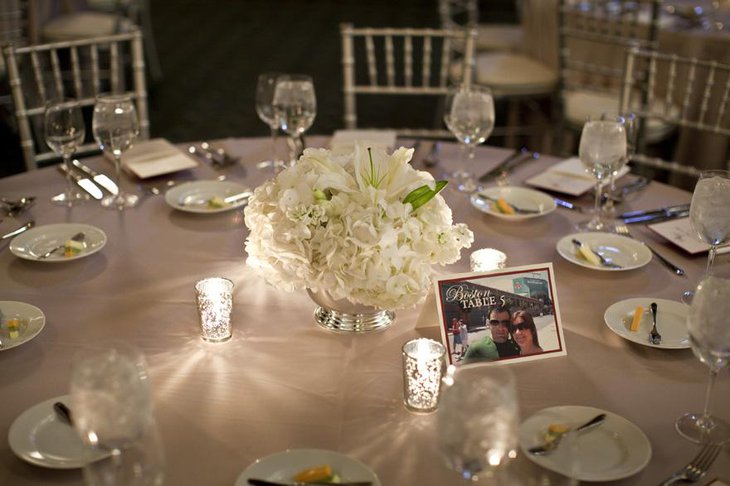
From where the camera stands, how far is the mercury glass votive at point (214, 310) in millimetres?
1369

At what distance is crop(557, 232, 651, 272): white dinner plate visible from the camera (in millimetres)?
1646

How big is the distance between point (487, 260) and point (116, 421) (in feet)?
2.88

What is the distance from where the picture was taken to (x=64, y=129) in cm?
191

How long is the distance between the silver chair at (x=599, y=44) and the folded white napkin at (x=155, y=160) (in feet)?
6.78

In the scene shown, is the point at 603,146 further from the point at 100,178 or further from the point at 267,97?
the point at 100,178

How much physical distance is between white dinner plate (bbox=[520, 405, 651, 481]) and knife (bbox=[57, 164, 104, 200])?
128 cm

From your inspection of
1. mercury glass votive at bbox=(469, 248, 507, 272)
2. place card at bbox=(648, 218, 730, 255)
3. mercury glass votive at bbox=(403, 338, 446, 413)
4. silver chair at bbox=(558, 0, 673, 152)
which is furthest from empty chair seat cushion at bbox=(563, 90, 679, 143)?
mercury glass votive at bbox=(403, 338, 446, 413)

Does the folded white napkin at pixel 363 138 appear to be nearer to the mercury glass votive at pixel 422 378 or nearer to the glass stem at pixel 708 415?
the mercury glass votive at pixel 422 378

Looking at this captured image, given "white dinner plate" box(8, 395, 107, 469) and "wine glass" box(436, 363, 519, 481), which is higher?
"wine glass" box(436, 363, 519, 481)

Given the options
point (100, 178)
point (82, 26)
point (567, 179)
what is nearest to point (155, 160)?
point (100, 178)

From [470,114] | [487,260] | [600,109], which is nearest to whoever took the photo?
[487,260]

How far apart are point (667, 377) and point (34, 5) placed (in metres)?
4.34

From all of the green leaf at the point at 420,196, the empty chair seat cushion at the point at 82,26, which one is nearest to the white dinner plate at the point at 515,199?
the green leaf at the point at 420,196

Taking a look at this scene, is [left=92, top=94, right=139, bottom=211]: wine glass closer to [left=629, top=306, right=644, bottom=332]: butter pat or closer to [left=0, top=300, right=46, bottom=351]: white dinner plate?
[left=0, top=300, right=46, bottom=351]: white dinner plate
